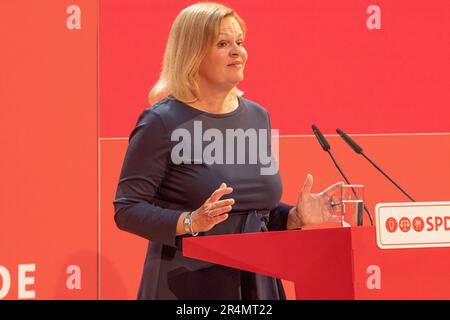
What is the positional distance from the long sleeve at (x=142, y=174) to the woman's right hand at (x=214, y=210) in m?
0.14

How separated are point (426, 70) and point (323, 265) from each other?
1938 millimetres

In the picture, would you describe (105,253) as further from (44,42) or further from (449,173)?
(449,173)

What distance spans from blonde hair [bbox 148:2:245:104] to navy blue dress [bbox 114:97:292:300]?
95mm

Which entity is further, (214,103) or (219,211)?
(214,103)

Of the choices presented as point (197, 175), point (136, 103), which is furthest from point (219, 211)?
point (136, 103)

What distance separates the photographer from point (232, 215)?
188 centimetres

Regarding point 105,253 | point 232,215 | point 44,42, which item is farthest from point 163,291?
point 44,42

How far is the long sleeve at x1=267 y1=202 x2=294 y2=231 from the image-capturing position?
2.04m

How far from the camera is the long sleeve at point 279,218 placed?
2.04 meters

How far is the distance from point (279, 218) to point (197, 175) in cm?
32

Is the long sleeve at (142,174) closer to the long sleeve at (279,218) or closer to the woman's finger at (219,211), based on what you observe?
the woman's finger at (219,211)

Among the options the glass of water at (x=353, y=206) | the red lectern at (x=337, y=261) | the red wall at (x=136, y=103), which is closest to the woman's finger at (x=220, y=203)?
the red lectern at (x=337, y=261)

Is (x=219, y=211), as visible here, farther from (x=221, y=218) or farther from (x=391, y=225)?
(x=391, y=225)

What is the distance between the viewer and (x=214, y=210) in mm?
1631
